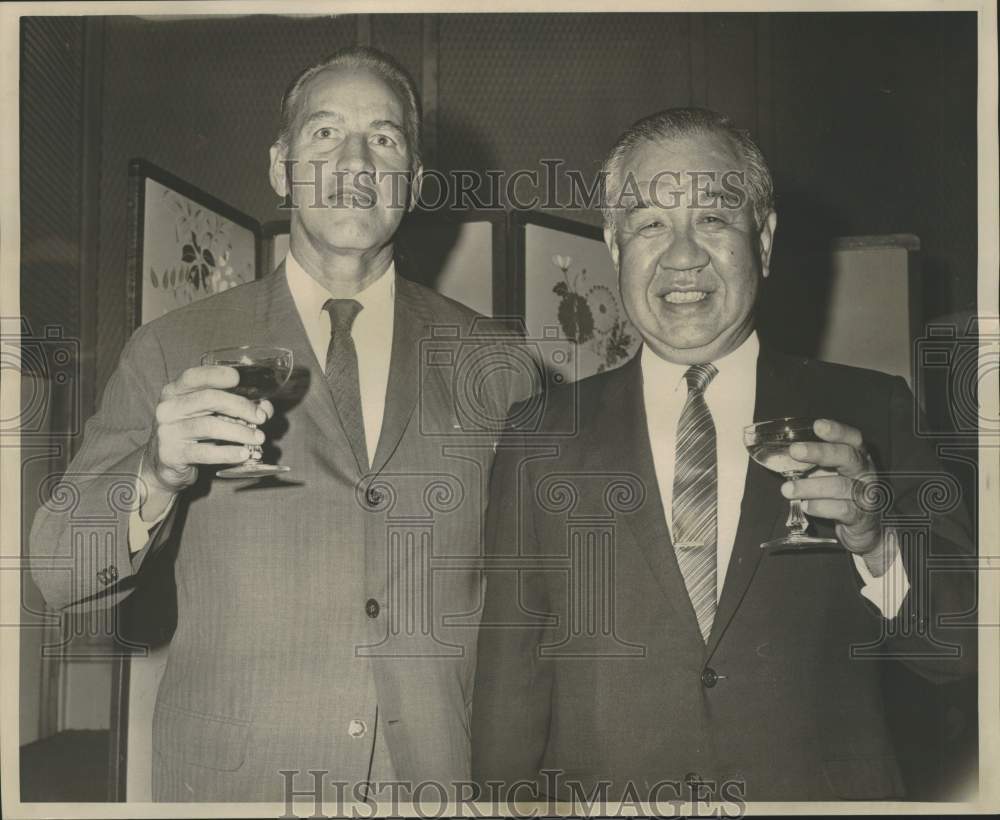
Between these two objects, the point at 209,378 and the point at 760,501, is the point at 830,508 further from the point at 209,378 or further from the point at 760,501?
the point at 209,378

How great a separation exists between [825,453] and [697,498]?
22 centimetres

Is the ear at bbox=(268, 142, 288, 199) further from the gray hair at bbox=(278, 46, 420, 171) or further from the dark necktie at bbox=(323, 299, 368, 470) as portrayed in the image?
the dark necktie at bbox=(323, 299, 368, 470)

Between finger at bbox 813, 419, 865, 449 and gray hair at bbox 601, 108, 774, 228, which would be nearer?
finger at bbox 813, 419, 865, 449

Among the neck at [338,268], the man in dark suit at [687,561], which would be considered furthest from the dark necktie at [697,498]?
the neck at [338,268]

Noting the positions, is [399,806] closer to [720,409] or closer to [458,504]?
[458,504]

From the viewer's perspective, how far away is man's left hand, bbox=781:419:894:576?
148cm

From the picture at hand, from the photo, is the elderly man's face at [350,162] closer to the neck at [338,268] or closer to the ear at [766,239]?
the neck at [338,268]

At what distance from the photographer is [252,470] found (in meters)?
1.52

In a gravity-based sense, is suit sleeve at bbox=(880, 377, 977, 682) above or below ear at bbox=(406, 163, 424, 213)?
below

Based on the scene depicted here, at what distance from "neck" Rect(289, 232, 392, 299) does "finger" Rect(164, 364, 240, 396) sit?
9.8 inches

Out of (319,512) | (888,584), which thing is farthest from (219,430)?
(888,584)

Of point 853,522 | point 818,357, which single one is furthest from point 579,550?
point 818,357

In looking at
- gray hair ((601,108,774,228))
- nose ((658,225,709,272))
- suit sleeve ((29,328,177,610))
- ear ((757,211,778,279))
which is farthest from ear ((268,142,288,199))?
ear ((757,211,778,279))

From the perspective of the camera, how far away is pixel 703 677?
62.6 inches
